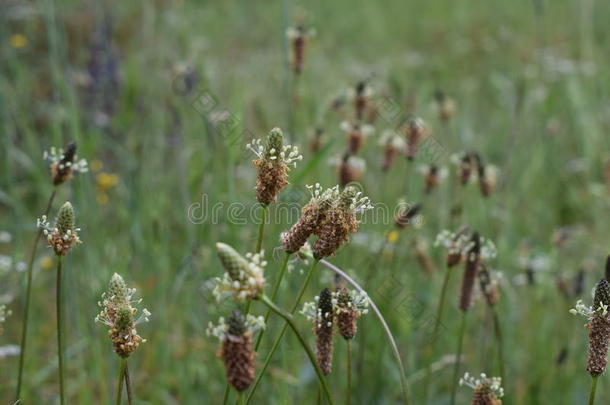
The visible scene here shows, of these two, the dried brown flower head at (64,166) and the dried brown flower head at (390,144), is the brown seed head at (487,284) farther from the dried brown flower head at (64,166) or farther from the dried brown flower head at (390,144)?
the dried brown flower head at (64,166)

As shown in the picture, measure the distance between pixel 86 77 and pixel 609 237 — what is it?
3125 millimetres

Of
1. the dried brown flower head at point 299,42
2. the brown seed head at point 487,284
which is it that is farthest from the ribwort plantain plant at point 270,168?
the dried brown flower head at point 299,42

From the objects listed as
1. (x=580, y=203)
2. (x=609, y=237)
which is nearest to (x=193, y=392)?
(x=609, y=237)

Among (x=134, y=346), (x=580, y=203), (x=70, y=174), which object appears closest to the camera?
(x=134, y=346)

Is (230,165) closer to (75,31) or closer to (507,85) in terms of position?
(507,85)

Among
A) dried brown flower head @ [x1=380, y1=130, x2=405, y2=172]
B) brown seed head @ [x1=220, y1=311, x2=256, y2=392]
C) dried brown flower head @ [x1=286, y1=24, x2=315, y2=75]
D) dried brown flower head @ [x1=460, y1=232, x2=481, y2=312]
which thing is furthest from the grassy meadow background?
brown seed head @ [x1=220, y1=311, x2=256, y2=392]

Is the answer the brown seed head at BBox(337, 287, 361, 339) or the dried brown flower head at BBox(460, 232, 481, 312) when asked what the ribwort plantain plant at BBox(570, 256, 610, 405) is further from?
the dried brown flower head at BBox(460, 232, 481, 312)

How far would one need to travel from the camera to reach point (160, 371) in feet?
9.48

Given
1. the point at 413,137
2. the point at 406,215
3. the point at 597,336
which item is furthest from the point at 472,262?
the point at 413,137

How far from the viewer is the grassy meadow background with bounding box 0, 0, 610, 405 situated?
2.67 m

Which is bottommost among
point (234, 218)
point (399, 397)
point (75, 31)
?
point (399, 397)

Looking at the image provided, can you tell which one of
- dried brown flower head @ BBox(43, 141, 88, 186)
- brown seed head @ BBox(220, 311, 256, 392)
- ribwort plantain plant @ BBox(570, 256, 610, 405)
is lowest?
brown seed head @ BBox(220, 311, 256, 392)

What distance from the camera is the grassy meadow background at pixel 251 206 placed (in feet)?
8.77

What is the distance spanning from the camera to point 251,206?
3.15m
